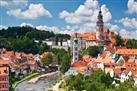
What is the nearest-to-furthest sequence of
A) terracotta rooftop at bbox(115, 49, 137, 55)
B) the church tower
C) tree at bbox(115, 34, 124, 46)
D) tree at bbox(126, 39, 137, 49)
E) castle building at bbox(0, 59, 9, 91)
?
castle building at bbox(0, 59, 9, 91)
terracotta rooftop at bbox(115, 49, 137, 55)
tree at bbox(126, 39, 137, 49)
tree at bbox(115, 34, 124, 46)
the church tower

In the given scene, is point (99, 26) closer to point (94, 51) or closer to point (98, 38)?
point (98, 38)

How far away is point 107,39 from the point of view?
31094 mm

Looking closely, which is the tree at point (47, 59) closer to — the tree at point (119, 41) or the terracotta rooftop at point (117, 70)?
the tree at point (119, 41)

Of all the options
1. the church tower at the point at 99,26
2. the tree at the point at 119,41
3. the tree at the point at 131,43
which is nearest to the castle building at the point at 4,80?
the tree at the point at 131,43

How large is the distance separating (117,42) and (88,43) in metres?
2.53

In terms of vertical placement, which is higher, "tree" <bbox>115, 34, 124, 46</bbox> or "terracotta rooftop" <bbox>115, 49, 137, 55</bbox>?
"tree" <bbox>115, 34, 124, 46</bbox>

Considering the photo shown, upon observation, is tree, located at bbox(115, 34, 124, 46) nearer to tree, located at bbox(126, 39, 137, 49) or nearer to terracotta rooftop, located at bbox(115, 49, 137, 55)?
tree, located at bbox(126, 39, 137, 49)

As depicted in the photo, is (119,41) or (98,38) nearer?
(119,41)

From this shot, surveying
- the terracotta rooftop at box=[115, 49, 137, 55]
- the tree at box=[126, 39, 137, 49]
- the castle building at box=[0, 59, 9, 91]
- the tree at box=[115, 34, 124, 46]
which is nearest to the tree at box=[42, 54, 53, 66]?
the tree at box=[115, 34, 124, 46]

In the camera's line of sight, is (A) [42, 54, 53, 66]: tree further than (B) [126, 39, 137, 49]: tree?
Yes

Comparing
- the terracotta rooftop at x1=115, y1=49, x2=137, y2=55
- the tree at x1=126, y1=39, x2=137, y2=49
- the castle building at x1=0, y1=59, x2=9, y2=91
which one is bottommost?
the castle building at x1=0, y1=59, x2=9, y2=91

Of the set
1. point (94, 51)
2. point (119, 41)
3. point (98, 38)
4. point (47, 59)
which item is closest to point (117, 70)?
point (94, 51)

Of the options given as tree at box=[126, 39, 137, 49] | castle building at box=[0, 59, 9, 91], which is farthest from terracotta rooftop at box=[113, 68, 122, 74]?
tree at box=[126, 39, 137, 49]

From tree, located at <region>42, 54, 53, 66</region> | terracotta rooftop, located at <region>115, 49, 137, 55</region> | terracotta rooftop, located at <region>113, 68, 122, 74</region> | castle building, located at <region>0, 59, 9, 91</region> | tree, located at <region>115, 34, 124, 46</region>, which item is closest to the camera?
castle building, located at <region>0, 59, 9, 91</region>
